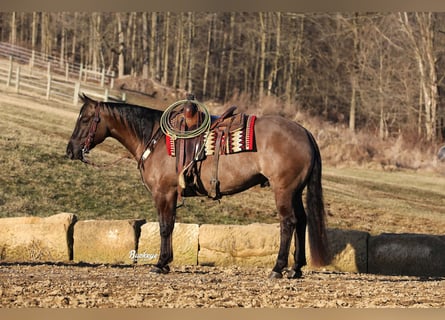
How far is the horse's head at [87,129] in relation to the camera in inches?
340

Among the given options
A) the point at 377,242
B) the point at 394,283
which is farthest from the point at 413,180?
the point at 394,283

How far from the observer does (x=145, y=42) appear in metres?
29.9

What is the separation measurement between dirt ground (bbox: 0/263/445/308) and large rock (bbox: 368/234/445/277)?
0.46 metres

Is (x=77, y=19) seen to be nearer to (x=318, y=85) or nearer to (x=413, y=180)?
(x=318, y=85)

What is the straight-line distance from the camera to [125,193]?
14094mm

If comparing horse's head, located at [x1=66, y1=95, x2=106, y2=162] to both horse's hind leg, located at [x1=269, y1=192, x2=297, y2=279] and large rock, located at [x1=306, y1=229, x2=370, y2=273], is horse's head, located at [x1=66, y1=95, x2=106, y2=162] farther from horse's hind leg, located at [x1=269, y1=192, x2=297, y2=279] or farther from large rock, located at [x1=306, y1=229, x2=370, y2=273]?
large rock, located at [x1=306, y1=229, x2=370, y2=273]

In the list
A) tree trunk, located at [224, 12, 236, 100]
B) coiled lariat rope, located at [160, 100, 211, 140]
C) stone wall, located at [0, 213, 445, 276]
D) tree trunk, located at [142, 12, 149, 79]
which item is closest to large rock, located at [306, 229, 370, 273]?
stone wall, located at [0, 213, 445, 276]

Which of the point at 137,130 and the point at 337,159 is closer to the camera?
the point at 137,130

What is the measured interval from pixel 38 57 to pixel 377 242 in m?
23.1

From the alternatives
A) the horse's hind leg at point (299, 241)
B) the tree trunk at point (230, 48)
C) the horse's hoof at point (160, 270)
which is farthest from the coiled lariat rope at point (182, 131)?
the tree trunk at point (230, 48)

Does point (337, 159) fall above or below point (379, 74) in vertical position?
below

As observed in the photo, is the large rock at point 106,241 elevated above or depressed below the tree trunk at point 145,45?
below

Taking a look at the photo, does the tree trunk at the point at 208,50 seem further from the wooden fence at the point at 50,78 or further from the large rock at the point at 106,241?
the large rock at the point at 106,241

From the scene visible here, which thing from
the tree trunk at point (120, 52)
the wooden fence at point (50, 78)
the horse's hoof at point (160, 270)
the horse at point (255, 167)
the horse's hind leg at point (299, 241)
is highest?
the tree trunk at point (120, 52)
